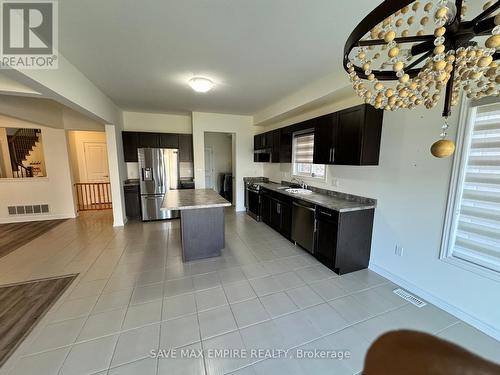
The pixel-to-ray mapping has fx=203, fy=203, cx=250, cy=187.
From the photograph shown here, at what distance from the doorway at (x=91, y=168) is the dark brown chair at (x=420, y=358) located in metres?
7.58

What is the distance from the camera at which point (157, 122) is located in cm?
564

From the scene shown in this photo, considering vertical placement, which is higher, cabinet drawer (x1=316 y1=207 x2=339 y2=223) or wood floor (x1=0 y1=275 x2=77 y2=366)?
cabinet drawer (x1=316 y1=207 x2=339 y2=223)

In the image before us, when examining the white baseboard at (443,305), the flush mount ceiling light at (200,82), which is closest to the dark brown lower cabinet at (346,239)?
the white baseboard at (443,305)

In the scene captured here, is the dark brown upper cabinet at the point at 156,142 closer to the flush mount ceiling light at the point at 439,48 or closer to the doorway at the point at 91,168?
the doorway at the point at 91,168

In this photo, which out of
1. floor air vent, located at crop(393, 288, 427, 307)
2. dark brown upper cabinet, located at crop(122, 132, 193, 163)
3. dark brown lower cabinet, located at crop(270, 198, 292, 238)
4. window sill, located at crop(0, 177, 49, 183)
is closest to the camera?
floor air vent, located at crop(393, 288, 427, 307)

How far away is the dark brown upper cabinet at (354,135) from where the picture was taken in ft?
8.48

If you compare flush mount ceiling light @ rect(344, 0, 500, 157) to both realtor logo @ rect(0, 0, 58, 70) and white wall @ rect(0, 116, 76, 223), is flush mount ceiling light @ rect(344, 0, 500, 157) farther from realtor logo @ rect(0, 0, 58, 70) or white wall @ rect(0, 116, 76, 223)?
white wall @ rect(0, 116, 76, 223)

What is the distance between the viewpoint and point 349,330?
1.84 meters

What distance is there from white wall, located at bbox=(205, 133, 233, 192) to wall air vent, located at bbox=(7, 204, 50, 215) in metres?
4.66

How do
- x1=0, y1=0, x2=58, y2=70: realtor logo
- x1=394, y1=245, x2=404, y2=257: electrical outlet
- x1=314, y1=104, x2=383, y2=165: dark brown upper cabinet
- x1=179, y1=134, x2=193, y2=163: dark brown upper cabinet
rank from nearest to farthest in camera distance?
x1=0, y1=0, x2=58, y2=70: realtor logo < x1=394, y1=245, x2=404, y2=257: electrical outlet < x1=314, y1=104, x2=383, y2=165: dark brown upper cabinet < x1=179, y1=134, x2=193, y2=163: dark brown upper cabinet

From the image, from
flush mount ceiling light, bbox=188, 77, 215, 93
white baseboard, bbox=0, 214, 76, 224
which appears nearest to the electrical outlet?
flush mount ceiling light, bbox=188, 77, 215, 93

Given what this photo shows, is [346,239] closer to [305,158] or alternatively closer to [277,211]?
[277,211]

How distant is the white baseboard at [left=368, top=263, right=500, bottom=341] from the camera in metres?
1.81

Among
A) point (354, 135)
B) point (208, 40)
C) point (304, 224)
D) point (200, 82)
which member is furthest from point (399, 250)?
point (200, 82)
